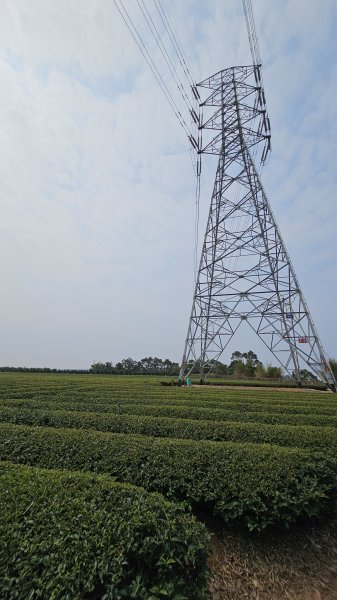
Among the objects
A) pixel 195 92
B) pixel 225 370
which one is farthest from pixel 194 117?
pixel 225 370

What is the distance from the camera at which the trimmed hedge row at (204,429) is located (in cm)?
565

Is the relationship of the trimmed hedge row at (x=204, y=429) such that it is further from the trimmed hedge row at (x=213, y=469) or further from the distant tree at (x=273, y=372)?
the distant tree at (x=273, y=372)

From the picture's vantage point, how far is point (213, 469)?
3.97 m

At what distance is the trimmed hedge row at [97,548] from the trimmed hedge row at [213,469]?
104cm

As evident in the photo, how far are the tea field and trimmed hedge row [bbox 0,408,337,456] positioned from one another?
3 centimetres

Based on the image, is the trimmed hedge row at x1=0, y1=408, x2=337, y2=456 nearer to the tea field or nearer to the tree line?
the tea field

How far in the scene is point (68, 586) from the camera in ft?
6.28

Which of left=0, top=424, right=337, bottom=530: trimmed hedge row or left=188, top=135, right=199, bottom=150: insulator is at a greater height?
left=188, top=135, right=199, bottom=150: insulator

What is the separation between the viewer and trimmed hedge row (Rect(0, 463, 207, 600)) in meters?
1.96

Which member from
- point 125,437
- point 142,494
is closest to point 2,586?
point 142,494

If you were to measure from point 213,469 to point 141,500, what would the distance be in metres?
1.43

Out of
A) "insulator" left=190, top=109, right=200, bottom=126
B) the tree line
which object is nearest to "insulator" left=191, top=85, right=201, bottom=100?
"insulator" left=190, top=109, right=200, bottom=126

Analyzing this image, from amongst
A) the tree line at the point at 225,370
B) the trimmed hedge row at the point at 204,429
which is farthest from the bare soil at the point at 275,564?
the tree line at the point at 225,370

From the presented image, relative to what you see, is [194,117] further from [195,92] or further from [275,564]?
[275,564]
